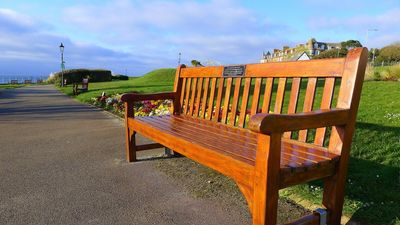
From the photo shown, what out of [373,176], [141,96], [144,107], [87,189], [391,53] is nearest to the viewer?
[373,176]

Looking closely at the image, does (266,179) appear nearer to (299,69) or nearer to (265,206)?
(265,206)

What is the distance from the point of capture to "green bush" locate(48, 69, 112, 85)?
41.5 metres

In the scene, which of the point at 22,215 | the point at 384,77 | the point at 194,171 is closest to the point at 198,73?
the point at 194,171

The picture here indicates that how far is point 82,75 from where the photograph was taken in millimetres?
42656

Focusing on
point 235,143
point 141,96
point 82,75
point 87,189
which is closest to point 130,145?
point 141,96

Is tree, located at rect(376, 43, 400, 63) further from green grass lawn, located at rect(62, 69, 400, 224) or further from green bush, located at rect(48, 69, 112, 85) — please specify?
green bush, located at rect(48, 69, 112, 85)

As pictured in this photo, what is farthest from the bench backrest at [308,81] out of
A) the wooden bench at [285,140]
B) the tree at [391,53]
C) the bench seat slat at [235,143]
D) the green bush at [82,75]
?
the green bush at [82,75]

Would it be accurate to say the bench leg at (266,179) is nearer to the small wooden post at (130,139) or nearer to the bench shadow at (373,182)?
the bench shadow at (373,182)

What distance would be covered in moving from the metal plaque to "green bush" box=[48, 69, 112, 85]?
3901 cm

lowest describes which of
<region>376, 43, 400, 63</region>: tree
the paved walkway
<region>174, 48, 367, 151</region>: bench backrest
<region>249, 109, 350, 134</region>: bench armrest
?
the paved walkway

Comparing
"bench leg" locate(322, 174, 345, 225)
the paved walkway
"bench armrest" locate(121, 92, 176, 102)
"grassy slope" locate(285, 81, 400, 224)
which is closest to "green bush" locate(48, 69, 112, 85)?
the paved walkway

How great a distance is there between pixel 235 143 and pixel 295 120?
918 millimetres

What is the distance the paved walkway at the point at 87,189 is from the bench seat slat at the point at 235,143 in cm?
63

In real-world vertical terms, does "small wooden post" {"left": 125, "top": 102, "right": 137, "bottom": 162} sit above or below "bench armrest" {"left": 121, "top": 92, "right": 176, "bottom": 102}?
below
